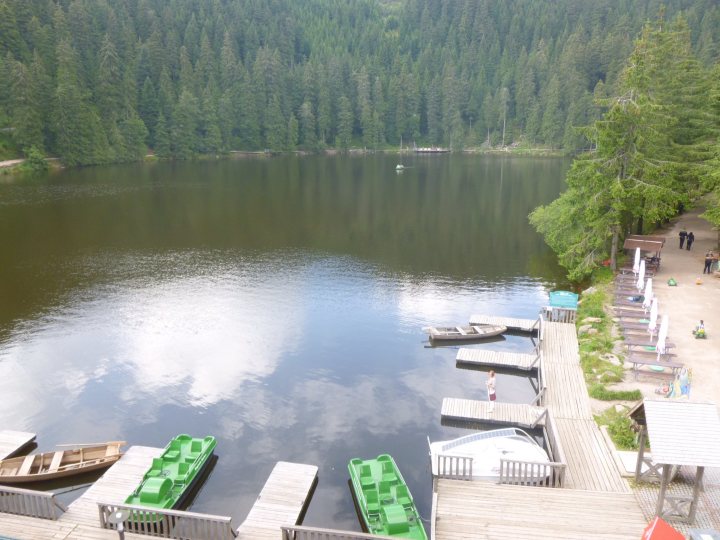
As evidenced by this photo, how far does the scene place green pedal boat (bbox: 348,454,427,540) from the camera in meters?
18.0

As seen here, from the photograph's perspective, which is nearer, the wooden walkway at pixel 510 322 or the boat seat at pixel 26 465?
the boat seat at pixel 26 465

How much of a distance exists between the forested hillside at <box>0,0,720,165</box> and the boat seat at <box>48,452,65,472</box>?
108784 millimetres

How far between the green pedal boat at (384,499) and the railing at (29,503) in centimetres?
993

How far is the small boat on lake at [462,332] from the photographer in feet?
114

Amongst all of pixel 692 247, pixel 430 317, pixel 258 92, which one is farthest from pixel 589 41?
pixel 430 317

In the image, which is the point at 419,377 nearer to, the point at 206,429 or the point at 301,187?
the point at 206,429

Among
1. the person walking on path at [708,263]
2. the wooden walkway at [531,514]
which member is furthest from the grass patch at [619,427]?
the person walking on path at [708,263]

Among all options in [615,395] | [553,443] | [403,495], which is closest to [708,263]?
[615,395]

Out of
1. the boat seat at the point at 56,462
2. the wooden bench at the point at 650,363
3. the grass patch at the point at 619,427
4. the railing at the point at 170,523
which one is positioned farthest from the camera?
the wooden bench at the point at 650,363

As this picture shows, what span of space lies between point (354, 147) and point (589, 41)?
262 ft

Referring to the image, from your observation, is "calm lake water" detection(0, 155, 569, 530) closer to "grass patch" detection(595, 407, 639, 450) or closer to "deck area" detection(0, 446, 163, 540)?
"deck area" detection(0, 446, 163, 540)

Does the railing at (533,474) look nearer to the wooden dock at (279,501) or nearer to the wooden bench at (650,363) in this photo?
the wooden dock at (279,501)

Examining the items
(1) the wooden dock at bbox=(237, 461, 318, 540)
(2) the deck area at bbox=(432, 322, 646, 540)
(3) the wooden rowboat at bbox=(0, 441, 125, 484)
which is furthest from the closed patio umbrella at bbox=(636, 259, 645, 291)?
(3) the wooden rowboat at bbox=(0, 441, 125, 484)

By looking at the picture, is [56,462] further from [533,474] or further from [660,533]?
[660,533]
